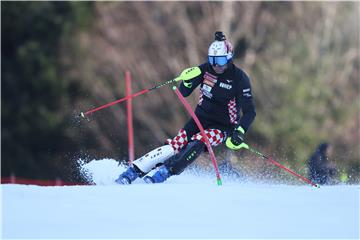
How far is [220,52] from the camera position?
8.23 metres

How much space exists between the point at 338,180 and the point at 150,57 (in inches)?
615

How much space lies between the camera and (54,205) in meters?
6.62

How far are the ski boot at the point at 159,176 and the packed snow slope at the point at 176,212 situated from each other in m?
0.78

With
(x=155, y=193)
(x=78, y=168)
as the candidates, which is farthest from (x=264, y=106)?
(x=155, y=193)

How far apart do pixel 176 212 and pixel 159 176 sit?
5.61 feet

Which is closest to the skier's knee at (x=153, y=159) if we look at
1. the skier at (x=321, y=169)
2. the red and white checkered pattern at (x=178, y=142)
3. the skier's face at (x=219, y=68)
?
the red and white checkered pattern at (x=178, y=142)

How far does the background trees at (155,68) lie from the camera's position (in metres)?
23.0

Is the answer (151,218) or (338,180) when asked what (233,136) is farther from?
(338,180)

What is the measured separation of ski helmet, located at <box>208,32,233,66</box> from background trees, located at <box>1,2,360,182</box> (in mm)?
12697

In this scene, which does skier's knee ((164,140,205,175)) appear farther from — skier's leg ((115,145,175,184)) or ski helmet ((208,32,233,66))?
ski helmet ((208,32,233,66))

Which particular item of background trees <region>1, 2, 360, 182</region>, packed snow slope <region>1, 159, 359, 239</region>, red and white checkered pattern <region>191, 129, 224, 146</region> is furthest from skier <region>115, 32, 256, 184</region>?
background trees <region>1, 2, 360, 182</region>

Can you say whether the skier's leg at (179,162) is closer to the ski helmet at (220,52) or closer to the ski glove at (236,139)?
the ski glove at (236,139)

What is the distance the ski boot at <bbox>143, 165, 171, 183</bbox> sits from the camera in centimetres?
814

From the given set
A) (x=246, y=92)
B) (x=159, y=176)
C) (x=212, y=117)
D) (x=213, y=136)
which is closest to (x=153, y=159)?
(x=159, y=176)
